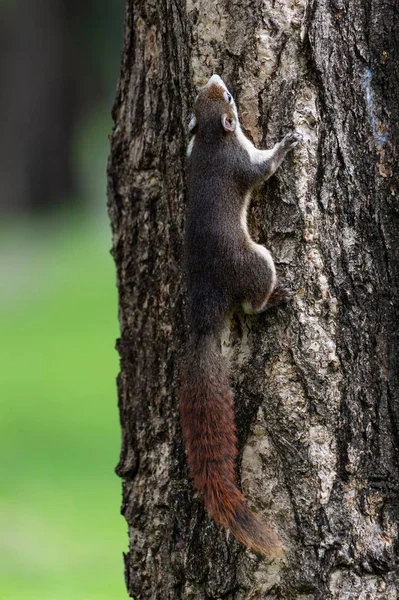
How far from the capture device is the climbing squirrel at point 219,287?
3.32 meters

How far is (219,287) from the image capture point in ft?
11.2

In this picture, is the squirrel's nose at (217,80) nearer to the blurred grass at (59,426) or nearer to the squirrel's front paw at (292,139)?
the squirrel's front paw at (292,139)

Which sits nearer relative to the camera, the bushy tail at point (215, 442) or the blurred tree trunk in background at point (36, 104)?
the bushy tail at point (215, 442)

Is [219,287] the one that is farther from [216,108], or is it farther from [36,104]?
[36,104]

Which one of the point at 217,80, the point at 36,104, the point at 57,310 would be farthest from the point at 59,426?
the point at 36,104

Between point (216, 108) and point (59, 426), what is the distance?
610 cm

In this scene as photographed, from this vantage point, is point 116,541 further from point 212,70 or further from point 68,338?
point 68,338

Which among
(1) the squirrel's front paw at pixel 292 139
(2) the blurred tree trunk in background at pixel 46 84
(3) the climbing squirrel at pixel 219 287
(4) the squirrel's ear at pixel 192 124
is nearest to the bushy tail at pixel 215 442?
(3) the climbing squirrel at pixel 219 287

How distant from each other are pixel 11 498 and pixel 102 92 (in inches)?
695

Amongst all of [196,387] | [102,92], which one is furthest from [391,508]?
[102,92]

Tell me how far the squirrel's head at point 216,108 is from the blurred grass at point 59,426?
10.1ft

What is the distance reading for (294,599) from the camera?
344 cm

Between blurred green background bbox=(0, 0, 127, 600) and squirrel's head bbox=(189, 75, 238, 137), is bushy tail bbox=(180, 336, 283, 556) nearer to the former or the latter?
squirrel's head bbox=(189, 75, 238, 137)

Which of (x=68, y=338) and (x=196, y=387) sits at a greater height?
(x=68, y=338)
